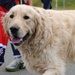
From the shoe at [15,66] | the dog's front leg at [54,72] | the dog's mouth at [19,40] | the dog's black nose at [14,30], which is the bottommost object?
the shoe at [15,66]

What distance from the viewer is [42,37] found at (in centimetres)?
492

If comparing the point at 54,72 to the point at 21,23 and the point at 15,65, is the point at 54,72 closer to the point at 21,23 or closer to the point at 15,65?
the point at 21,23

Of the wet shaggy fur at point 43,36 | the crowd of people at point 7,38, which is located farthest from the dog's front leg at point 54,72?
the crowd of people at point 7,38

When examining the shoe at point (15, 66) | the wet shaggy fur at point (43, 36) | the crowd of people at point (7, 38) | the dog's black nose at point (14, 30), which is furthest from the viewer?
the shoe at point (15, 66)

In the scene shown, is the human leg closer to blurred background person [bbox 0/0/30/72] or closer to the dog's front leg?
blurred background person [bbox 0/0/30/72]

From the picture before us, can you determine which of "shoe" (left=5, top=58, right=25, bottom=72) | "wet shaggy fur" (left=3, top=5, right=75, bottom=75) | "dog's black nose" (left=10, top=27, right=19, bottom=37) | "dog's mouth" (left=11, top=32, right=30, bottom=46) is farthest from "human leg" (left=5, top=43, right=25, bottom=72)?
"dog's black nose" (left=10, top=27, right=19, bottom=37)

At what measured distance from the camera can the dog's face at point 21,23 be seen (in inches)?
185

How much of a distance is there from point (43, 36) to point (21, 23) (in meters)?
0.40

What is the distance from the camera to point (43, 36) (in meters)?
4.91

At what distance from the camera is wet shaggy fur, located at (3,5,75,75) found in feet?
15.7

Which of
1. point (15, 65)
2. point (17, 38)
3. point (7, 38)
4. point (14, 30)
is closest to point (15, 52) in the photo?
point (15, 65)

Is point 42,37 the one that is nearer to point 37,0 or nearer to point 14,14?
point 14,14

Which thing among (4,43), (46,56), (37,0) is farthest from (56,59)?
(37,0)

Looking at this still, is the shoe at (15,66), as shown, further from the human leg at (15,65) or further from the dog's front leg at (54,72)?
the dog's front leg at (54,72)
